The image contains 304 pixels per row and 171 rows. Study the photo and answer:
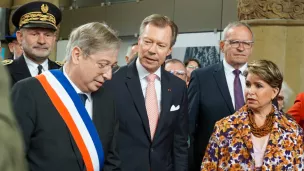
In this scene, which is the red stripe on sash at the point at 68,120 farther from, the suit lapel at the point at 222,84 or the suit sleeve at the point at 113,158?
the suit lapel at the point at 222,84

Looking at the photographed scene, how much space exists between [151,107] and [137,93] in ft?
0.39

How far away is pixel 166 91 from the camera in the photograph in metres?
3.22

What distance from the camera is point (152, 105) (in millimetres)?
→ 3184

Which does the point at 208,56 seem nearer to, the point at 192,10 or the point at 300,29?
the point at 192,10

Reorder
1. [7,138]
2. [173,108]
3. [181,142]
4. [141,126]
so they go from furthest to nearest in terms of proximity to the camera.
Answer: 1. [181,142]
2. [173,108]
3. [141,126]
4. [7,138]

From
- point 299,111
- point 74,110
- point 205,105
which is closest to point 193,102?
point 205,105

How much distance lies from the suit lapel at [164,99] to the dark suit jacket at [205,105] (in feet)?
1.71

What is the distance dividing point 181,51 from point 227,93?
256 inches

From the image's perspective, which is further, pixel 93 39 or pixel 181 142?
pixel 181 142

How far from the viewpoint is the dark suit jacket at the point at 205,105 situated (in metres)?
3.72

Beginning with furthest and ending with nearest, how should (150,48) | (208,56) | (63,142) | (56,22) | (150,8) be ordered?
1. (150,8)
2. (208,56)
3. (56,22)
4. (150,48)
5. (63,142)

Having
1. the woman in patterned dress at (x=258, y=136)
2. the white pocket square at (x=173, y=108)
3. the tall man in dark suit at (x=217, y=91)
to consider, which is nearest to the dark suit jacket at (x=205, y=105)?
the tall man in dark suit at (x=217, y=91)

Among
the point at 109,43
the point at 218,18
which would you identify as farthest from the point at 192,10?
the point at 109,43

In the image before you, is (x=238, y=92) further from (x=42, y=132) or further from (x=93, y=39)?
(x=42, y=132)
